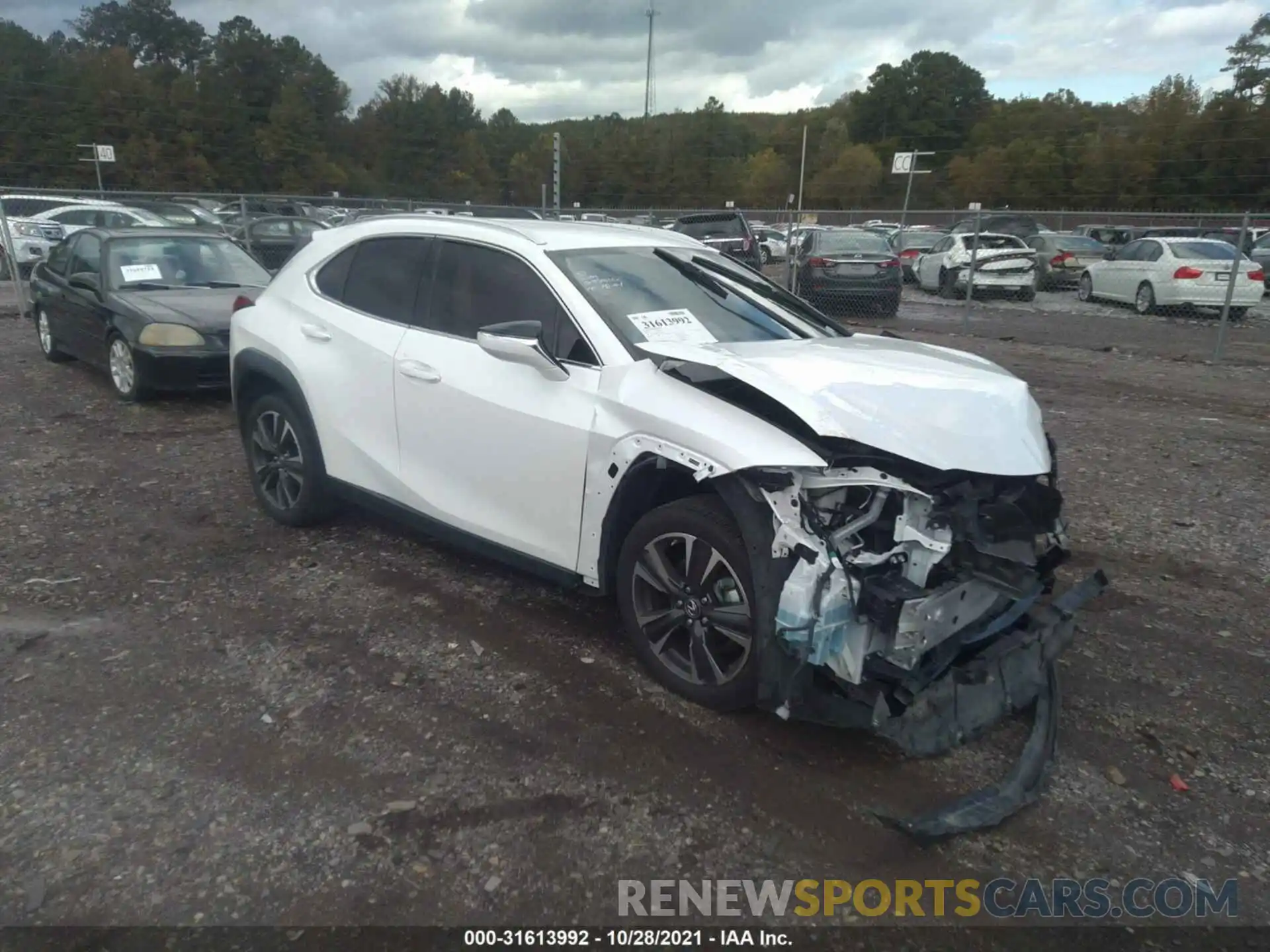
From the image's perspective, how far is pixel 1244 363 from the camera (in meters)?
12.3

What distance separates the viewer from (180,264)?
9219 mm

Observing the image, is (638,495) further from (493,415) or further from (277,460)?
(277,460)

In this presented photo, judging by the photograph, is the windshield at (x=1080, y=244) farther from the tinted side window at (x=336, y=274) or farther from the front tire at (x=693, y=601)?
the front tire at (x=693, y=601)

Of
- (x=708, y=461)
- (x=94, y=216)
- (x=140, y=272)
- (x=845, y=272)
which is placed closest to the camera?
(x=708, y=461)

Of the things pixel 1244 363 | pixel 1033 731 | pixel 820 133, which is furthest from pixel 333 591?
pixel 820 133

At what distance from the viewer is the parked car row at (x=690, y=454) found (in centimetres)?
314

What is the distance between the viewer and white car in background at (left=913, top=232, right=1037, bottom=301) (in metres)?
18.1

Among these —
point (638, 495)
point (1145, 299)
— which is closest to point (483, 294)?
point (638, 495)

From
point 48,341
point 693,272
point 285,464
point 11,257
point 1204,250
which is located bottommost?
point 48,341

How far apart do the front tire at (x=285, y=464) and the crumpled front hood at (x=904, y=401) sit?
2.33 m

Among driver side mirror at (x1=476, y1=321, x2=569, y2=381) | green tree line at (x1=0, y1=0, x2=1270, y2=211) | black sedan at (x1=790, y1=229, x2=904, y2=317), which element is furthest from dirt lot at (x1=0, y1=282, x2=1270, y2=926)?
green tree line at (x1=0, y1=0, x2=1270, y2=211)

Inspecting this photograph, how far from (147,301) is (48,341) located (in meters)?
2.80

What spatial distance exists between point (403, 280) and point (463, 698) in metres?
2.19

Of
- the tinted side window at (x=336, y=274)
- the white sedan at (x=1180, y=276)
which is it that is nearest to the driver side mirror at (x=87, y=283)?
the tinted side window at (x=336, y=274)
